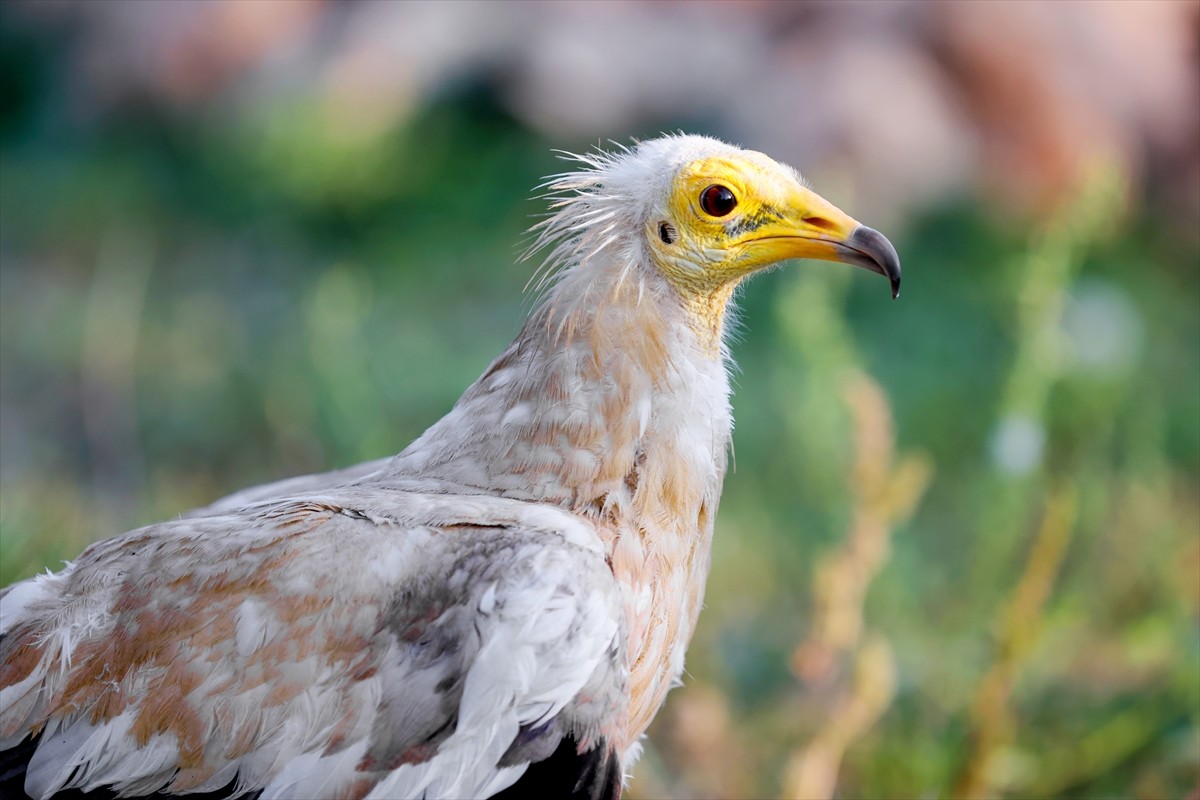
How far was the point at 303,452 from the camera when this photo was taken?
14.0 ft

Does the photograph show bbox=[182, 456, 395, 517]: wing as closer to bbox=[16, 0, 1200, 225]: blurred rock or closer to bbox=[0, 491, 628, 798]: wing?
bbox=[0, 491, 628, 798]: wing

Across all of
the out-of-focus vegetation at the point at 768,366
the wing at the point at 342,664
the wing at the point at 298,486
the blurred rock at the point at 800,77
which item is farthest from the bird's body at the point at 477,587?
the blurred rock at the point at 800,77

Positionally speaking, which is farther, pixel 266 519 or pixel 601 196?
pixel 601 196

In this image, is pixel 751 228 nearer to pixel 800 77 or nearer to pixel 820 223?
pixel 820 223

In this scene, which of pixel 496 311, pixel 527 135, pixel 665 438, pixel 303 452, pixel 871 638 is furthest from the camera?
pixel 527 135

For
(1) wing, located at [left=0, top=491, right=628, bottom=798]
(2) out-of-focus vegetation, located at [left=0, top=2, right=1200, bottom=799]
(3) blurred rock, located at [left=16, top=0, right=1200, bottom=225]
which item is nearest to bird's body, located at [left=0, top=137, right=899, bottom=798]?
(1) wing, located at [left=0, top=491, right=628, bottom=798]

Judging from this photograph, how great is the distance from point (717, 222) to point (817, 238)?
0.16 metres

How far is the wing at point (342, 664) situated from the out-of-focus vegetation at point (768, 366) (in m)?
0.96

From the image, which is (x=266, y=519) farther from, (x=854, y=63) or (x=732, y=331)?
(x=854, y=63)

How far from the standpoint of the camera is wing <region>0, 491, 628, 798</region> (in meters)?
1.63

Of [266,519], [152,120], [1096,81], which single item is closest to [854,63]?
[1096,81]

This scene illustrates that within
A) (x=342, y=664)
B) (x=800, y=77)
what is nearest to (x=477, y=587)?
(x=342, y=664)

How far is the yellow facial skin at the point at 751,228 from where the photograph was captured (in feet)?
6.51

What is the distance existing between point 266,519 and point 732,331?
0.93 metres
